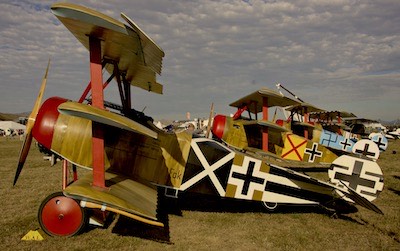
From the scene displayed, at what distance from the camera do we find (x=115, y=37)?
184 inches

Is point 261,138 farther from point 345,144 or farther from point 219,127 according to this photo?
point 345,144

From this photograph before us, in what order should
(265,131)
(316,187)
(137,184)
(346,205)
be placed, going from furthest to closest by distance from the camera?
(265,131)
(346,205)
(316,187)
(137,184)

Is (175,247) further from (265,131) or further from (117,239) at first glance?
(265,131)

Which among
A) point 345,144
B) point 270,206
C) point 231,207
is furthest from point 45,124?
point 345,144

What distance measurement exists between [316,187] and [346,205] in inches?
84.8

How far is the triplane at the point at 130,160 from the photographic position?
4.15m

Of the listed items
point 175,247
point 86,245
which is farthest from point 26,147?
point 175,247

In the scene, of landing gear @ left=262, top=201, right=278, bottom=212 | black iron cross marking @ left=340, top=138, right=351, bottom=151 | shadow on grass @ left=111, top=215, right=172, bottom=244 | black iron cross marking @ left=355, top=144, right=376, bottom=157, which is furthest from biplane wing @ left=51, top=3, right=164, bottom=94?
black iron cross marking @ left=340, top=138, right=351, bottom=151

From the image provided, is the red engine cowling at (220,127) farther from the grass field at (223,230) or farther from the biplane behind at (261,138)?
the grass field at (223,230)

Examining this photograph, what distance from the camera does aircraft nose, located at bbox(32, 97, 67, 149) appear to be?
17.7 feet

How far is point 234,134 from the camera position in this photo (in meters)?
12.1

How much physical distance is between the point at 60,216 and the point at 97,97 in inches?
85.9

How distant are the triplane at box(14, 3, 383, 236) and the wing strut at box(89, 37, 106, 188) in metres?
0.02

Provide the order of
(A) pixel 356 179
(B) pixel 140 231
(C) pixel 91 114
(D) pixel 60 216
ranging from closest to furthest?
1. (C) pixel 91 114
2. (D) pixel 60 216
3. (B) pixel 140 231
4. (A) pixel 356 179
